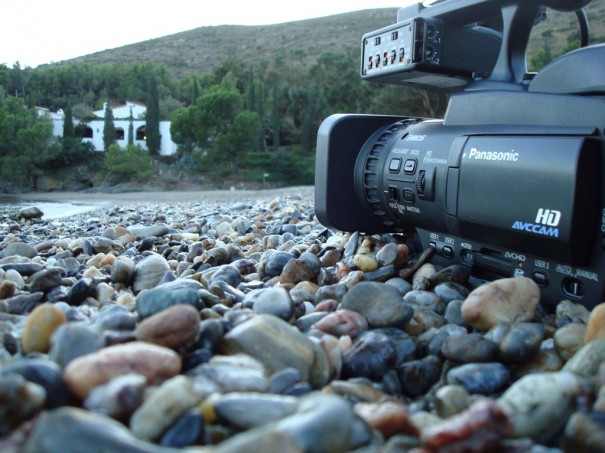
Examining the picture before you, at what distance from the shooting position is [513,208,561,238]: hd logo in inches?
62.6

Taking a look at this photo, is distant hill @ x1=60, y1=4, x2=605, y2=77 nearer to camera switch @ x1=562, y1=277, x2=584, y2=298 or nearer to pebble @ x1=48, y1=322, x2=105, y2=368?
camera switch @ x1=562, y1=277, x2=584, y2=298

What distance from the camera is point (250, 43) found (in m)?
94.4

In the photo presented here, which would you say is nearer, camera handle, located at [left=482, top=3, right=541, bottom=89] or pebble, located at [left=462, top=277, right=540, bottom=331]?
pebble, located at [left=462, top=277, right=540, bottom=331]

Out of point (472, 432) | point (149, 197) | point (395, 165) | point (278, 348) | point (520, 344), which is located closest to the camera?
point (472, 432)

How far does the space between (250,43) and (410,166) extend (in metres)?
96.8

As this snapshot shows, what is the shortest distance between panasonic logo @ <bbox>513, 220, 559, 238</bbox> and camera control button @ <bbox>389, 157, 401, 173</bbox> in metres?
0.65

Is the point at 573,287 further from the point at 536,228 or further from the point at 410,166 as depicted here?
the point at 410,166

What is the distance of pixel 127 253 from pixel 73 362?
2.41 meters

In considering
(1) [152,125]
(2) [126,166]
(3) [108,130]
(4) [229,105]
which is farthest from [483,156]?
(1) [152,125]

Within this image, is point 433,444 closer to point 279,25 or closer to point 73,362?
point 73,362

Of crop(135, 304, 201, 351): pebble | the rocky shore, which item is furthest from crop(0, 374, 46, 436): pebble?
crop(135, 304, 201, 351): pebble

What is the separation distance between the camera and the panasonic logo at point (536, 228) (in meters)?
1.60

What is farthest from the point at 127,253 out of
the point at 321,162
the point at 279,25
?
the point at 279,25

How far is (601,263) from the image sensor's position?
5.23ft
